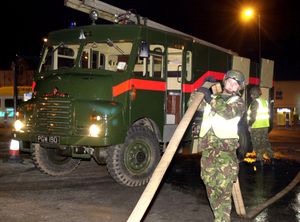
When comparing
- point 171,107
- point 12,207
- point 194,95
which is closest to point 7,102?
point 171,107

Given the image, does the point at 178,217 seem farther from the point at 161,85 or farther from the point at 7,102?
the point at 7,102

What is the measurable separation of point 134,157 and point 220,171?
11.0 ft

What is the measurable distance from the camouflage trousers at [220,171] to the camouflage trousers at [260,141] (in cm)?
614

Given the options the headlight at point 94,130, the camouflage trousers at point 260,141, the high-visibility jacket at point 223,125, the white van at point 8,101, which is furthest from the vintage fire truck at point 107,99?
the white van at point 8,101

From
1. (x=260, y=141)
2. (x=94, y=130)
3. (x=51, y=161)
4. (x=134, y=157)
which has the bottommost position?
(x=51, y=161)

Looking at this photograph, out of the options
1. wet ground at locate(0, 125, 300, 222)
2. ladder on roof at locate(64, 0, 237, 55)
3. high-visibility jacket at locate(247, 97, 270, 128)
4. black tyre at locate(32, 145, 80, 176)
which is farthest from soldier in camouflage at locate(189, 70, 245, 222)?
high-visibility jacket at locate(247, 97, 270, 128)

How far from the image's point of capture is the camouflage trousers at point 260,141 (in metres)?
10.7

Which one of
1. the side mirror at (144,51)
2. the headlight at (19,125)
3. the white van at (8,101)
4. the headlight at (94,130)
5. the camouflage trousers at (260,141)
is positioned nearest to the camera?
the headlight at (94,130)

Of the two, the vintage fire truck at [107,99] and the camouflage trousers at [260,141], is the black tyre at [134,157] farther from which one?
the camouflage trousers at [260,141]

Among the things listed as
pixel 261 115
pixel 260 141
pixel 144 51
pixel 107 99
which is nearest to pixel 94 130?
pixel 107 99

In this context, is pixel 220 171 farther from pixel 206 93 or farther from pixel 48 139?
pixel 48 139

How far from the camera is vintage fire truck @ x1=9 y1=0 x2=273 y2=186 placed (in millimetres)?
7555

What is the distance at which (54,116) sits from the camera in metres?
7.74

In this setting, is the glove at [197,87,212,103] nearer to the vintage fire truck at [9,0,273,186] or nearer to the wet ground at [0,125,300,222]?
the wet ground at [0,125,300,222]
